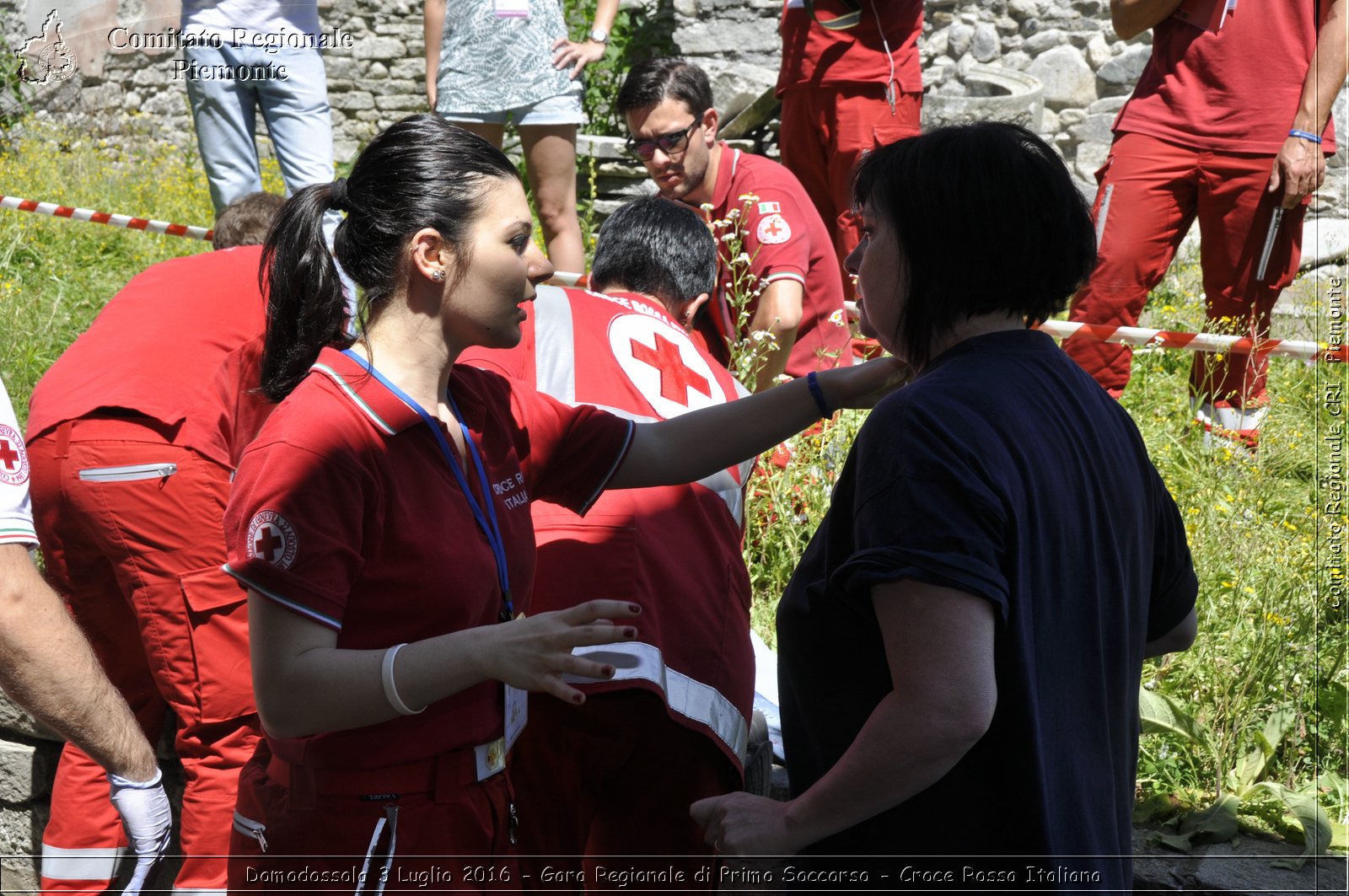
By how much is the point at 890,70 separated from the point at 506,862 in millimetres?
4156

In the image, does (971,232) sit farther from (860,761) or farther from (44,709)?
(44,709)

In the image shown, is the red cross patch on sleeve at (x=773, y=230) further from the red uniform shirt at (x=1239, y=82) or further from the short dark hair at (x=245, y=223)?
the short dark hair at (x=245, y=223)

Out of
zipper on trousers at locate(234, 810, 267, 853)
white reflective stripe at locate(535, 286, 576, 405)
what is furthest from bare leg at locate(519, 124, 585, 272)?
zipper on trousers at locate(234, 810, 267, 853)

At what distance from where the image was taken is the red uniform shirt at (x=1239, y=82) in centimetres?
411

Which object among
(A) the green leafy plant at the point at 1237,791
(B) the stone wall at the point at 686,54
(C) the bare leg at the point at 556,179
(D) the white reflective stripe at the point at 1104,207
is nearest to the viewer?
(A) the green leafy plant at the point at 1237,791

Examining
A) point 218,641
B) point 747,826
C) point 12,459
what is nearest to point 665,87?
point 218,641

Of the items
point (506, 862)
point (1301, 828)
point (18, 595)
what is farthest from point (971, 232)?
point (1301, 828)

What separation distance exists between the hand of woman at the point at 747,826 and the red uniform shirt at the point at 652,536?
447 millimetres

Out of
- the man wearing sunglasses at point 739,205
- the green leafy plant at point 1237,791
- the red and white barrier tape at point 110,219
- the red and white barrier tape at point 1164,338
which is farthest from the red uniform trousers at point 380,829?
the red and white barrier tape at point 110,219

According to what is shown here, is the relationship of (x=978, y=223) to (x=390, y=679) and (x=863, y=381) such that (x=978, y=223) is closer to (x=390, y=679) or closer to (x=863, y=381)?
(x=863, y=381)

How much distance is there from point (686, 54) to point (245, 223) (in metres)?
6.27

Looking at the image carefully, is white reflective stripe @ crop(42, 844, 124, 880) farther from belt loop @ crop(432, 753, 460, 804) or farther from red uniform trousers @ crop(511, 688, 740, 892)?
belt loop @ crop(432, 753, 460, 804)

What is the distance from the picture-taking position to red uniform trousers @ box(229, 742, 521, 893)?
65.1 inches

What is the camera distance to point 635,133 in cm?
437
